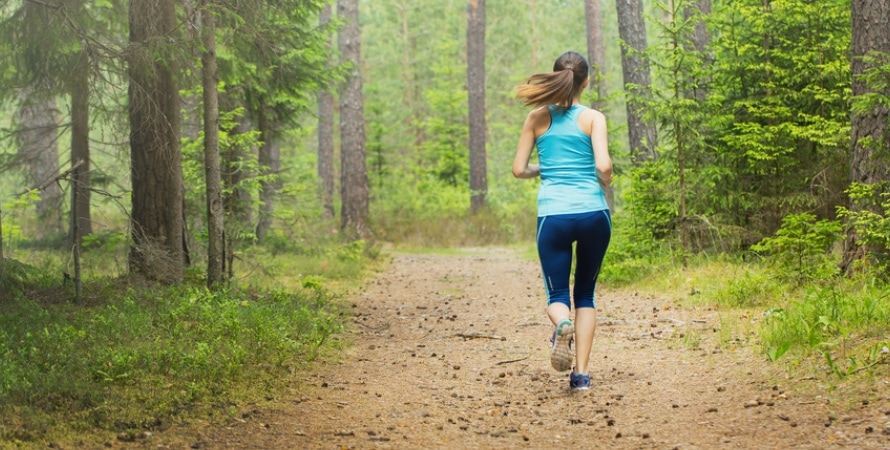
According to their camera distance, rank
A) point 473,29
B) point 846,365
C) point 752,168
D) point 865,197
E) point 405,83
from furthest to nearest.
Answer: point 405,83
point 473,29
point 752,168
point 865,197
point 846,365

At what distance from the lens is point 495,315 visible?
10.4m

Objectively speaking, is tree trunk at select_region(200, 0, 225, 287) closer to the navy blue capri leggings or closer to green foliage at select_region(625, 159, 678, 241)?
the navy blue capri leggings

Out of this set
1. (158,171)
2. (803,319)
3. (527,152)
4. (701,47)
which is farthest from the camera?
(701,47)

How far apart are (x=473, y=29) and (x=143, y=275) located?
20031mm

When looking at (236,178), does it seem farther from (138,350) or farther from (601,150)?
(601,150)

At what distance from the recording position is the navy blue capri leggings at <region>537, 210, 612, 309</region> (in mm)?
5652

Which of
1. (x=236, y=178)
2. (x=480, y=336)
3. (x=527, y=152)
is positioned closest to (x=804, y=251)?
(x=480, y=336)

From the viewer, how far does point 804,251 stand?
345 inches

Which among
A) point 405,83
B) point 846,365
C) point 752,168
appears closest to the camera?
point 846,365

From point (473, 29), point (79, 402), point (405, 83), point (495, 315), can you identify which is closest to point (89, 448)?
point (79, 402)

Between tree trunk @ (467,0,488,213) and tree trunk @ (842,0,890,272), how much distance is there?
1859cm

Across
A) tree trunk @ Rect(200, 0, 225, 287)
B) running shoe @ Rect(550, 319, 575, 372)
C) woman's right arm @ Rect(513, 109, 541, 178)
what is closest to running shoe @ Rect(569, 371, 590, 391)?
running shoe @ Rect(550, 319, 575, 372)

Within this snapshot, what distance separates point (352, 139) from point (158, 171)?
11.3 m

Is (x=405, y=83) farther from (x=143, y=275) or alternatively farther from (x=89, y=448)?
(x=89, y=448)
